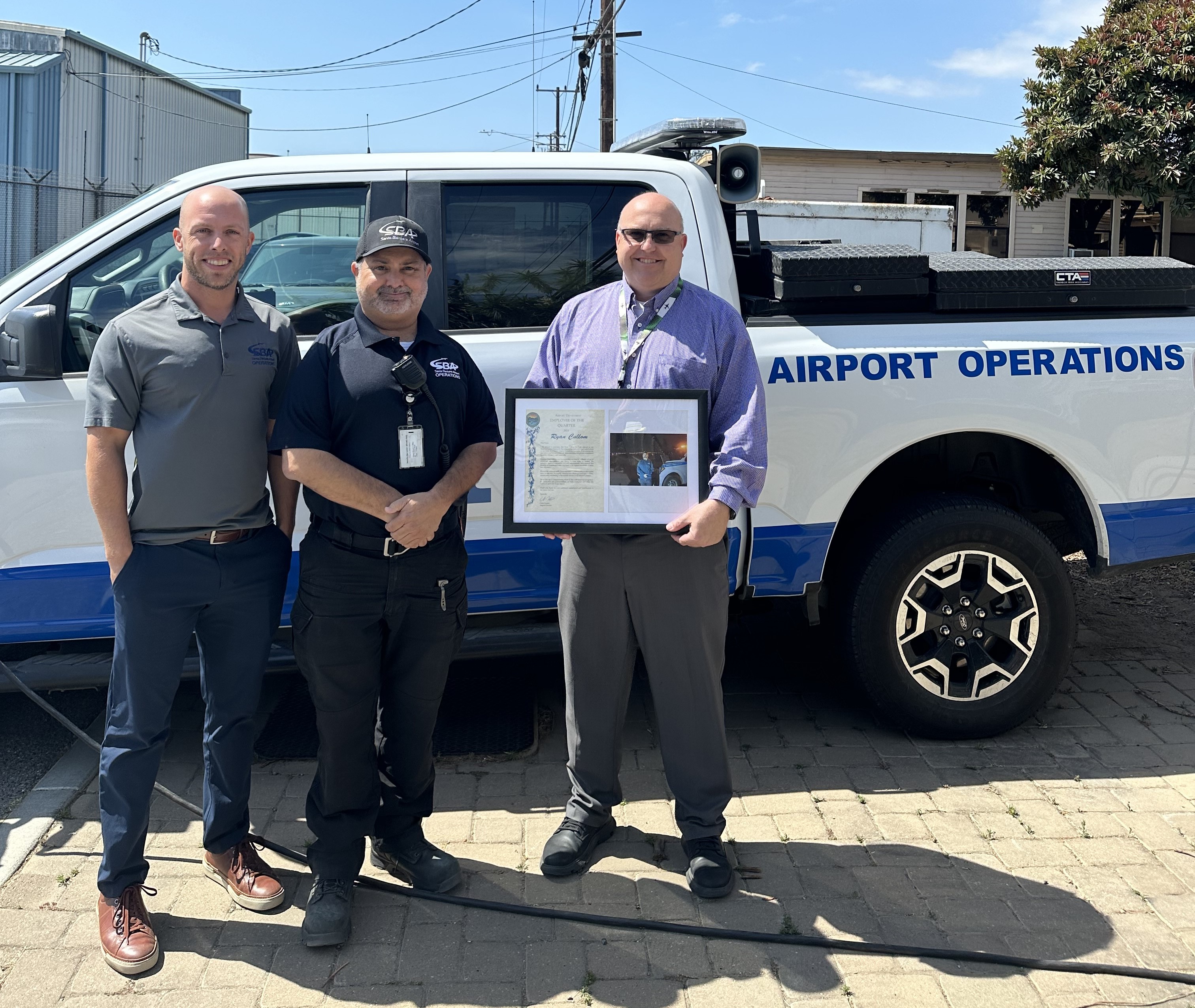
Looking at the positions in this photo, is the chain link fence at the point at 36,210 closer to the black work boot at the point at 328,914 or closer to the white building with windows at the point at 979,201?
the white building with windows at the point at 979,201

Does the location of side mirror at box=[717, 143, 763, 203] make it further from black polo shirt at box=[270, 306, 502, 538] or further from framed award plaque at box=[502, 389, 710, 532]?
black polo shirt at box=[270, 306, 502, 538]

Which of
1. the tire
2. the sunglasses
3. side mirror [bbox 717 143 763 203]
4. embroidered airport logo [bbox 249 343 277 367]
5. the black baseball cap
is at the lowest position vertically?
the tire

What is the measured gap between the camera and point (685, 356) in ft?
10.2

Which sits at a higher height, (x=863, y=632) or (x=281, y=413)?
(x=281, y=413)

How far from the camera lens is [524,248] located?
388cm

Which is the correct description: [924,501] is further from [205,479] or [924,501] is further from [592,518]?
[205,479]

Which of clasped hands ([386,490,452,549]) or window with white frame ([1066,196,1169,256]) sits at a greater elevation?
window with white frame ([1066,196,1169,256])

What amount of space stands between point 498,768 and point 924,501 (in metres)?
1.84

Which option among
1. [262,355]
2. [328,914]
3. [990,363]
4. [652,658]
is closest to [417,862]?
[328,914]

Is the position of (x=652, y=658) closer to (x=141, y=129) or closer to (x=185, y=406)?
(x=185, y=406)

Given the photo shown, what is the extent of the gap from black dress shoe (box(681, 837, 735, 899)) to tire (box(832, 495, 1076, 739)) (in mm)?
1165

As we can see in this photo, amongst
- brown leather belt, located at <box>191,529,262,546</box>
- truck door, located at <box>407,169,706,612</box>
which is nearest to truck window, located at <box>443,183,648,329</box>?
truck door, located at <box>407,169,706,612</box>

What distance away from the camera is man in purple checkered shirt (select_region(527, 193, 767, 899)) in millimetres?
3082

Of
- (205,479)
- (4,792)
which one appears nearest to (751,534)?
(205,479)
